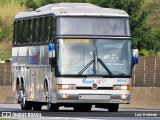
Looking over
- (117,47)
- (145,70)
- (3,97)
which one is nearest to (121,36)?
(117,47)

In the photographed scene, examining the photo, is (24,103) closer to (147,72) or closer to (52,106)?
(52,106)

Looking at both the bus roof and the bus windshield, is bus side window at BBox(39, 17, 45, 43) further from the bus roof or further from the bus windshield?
the bus windshield

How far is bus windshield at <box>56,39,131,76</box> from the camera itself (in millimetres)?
33125

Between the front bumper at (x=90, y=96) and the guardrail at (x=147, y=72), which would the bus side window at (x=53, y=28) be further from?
the guardrail at (x=147, y=72)

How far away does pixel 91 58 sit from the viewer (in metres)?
33.2

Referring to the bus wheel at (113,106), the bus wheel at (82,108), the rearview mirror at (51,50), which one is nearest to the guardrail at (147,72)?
the bus wheel at (82,108)

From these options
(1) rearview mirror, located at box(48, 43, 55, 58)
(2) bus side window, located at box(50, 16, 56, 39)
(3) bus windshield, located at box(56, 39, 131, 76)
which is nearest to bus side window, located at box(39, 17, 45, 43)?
(2) bus side window, located at box(50, 16, 56, 39)

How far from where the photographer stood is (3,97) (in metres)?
53.2

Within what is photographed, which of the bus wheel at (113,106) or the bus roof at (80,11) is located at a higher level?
the bus roof at (80,11)

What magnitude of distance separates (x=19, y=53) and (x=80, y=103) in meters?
5.99

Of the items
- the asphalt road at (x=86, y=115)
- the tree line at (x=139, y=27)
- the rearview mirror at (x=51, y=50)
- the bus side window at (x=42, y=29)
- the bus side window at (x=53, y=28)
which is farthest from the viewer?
the tree line at (x=139, y=27)

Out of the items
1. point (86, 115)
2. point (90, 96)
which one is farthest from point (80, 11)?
point (86, 115)

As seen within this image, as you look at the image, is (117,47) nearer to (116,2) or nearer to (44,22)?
(44,22)

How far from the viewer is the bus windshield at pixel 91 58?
1304 inches
